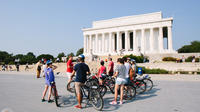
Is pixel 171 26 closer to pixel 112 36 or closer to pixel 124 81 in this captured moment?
pixel 112 36

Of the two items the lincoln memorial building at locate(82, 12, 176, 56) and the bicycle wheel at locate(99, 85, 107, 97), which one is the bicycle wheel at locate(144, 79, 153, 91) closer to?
the bicycle wheel at locate(99, 85, 107, 97)

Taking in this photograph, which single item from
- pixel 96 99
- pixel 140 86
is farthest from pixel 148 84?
pixel 96 99

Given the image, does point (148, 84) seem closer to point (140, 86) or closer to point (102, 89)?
point (140, 86)

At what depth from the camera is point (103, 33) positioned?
5891 cm

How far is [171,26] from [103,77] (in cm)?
4624

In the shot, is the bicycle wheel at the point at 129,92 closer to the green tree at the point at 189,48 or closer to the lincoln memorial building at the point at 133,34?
the lincoln memorial building at the point at 133,34

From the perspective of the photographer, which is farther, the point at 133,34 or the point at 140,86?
the point at 133,34

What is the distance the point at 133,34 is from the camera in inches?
2124

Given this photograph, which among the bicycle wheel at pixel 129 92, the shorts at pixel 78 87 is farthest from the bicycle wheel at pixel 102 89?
the shorts at pixel 78 87

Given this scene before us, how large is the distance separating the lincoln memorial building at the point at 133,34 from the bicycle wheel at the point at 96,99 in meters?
39.9

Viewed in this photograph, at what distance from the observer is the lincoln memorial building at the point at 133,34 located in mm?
48094

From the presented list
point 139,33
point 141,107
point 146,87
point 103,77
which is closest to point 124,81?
point 141,107

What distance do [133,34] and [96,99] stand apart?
2006 inches

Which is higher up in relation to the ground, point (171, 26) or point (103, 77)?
point (171, 26)
